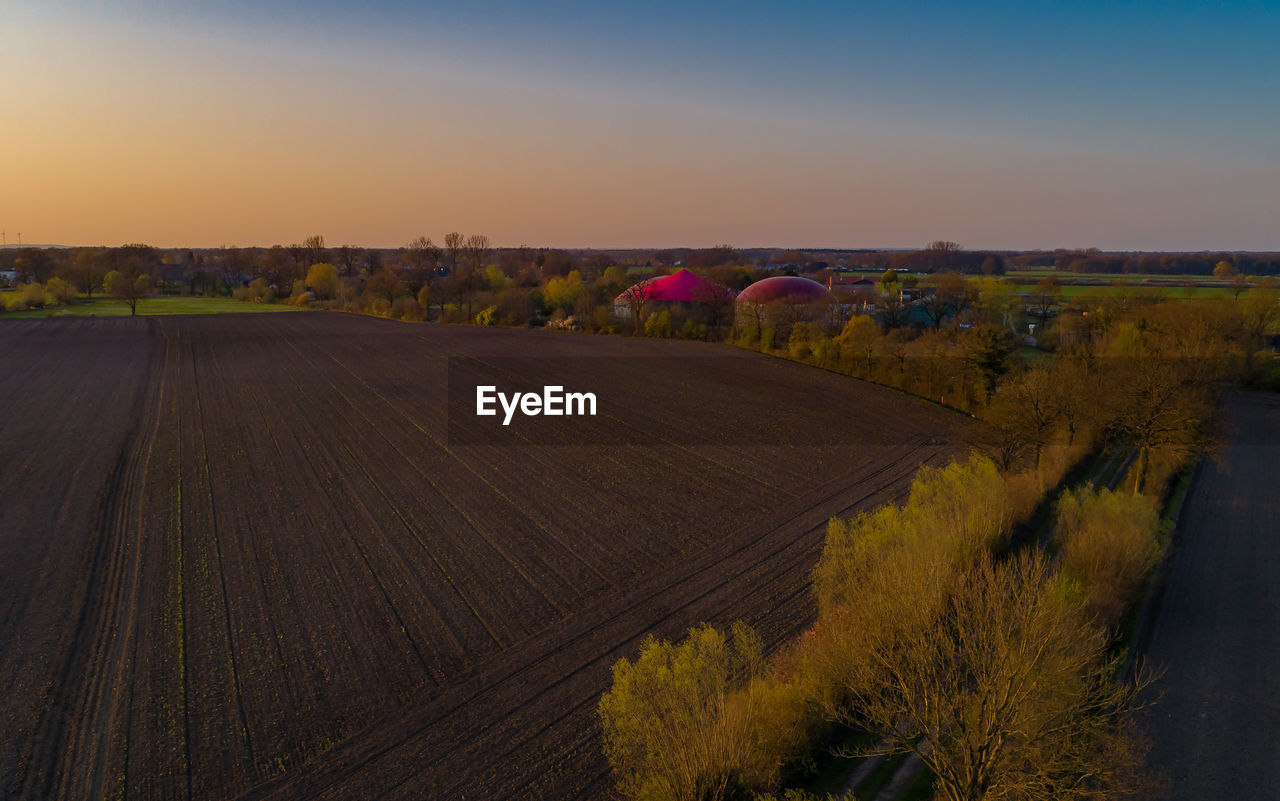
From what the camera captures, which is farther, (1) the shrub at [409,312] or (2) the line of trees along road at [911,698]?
(1) the shrub at [409,312]

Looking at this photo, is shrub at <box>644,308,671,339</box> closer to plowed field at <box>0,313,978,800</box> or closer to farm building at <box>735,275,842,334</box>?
farm building at <box>735,275,842,334</box>

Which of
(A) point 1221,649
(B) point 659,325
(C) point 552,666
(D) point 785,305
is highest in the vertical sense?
(D) point 785,305

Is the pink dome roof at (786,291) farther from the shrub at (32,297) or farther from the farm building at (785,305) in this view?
the shrub at (32,297)

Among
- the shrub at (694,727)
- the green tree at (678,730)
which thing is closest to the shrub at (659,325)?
the shrub at (694,727)

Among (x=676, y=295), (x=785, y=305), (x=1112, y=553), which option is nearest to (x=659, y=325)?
(x=676, y=295)

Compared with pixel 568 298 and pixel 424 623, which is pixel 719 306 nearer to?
pixel 568 298

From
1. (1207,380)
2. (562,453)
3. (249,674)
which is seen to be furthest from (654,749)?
(1207,380)

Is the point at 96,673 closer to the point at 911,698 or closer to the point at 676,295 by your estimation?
the point at 911,698
